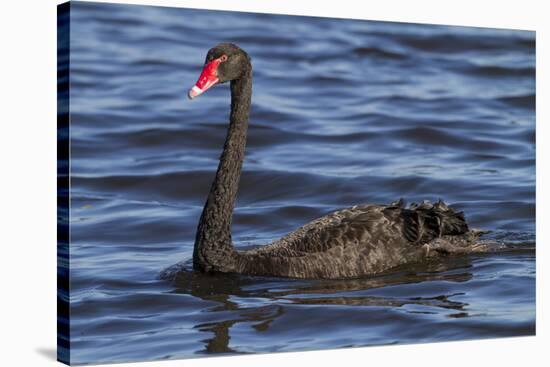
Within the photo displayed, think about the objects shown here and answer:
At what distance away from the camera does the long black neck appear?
8344mm

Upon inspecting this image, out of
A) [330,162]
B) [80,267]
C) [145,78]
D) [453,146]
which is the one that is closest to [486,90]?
[453,146]

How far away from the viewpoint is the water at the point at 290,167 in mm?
7758

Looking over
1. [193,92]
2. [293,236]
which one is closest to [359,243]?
[293,236]

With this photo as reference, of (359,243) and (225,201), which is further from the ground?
(225,201)

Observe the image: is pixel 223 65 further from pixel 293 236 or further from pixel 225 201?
pixel 293 236

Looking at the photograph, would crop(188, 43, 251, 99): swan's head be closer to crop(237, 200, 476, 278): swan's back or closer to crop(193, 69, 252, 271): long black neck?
crop(193, 69, 252, 271): long black neck

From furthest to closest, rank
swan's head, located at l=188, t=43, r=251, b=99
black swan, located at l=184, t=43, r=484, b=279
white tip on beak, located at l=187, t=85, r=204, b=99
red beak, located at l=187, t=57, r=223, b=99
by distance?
1. black swan, located at l=184, t=43, r=484, b=279
2. swan's head, located at l=188, t=43, r=251, b=99
3. red beak, located at l=187, t=57, r=223, b=99
4. white tip on beak, located at l=187, t=85, r=204, b=99

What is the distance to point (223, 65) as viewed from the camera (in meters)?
8.05

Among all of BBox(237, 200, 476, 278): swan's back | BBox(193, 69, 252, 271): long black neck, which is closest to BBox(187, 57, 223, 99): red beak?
BBox(193, 69, 252, 271): long black neck

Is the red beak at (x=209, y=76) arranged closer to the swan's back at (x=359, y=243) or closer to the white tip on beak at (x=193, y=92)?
the white tip on beak at (x=193, y=92)

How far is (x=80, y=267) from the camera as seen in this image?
8438mm

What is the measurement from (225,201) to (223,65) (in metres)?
1.00

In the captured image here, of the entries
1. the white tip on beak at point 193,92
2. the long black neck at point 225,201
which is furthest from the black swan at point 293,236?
the white tip on beak at point 193,92

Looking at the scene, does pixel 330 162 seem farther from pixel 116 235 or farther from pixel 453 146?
pixel 116 235
